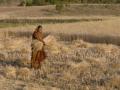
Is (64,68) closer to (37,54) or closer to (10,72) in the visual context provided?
(37,54)

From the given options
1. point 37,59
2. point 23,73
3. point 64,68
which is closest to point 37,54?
point 37,59

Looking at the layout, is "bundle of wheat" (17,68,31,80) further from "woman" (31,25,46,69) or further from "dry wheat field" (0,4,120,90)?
"woman" (31,25,46,69)

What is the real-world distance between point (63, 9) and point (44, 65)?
51815mm

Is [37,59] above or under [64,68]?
above

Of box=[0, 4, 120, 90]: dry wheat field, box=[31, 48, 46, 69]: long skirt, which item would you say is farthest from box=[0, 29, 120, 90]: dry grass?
box=[31, 48, 46, 69]: long skirt

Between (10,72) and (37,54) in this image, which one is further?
(37,54)

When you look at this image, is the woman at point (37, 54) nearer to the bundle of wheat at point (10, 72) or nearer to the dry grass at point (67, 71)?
the dry grass at point (67, 71)

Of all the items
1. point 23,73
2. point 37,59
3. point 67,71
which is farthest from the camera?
point 37,59

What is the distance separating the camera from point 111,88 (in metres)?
14.8

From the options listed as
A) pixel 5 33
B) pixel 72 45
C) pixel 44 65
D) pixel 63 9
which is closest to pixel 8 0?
pixel 63 9

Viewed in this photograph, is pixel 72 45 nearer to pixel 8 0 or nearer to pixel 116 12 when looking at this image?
pixel 116 12

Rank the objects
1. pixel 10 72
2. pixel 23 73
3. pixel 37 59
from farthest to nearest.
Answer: pixel 37 59 → pixel 10 72 → pixel 23 73

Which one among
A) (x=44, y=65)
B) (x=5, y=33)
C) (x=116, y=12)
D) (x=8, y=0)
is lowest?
(x=8, y=0)

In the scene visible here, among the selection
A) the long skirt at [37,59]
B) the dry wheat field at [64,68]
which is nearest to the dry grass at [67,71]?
the dry wheat field at [64,68]
